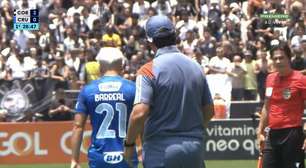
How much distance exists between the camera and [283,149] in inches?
463

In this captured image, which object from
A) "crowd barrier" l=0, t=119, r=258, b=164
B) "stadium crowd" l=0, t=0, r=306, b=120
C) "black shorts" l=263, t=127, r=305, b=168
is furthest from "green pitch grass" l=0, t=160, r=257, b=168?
"black shorts" l=263, t=127, r=305, b=168

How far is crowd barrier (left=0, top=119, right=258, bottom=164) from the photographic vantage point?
70.1 ft

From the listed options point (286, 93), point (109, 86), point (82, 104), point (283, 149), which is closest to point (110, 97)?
point (109, 86)

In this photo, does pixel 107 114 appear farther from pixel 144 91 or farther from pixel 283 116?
pixel 283 116

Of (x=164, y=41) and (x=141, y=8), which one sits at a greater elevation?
(x=164, y=41)

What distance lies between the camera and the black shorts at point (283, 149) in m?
11.7

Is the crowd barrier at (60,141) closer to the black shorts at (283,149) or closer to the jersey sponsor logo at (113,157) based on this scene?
the black shorts at (283,149)

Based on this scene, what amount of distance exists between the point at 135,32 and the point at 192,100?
17.8 meters

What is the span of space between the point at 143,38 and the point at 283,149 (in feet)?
45.6

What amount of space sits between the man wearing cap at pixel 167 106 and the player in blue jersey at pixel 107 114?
134 cm

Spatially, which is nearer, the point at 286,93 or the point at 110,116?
the point at 110,116

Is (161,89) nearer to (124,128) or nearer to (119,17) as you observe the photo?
(124,128)
